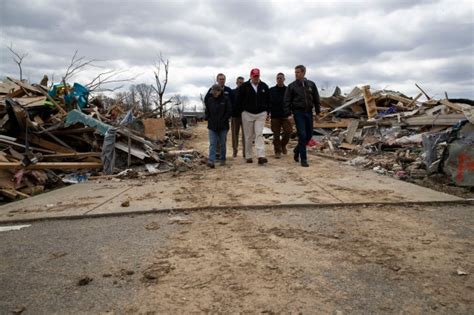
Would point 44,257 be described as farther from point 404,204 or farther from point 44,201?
point 404,204

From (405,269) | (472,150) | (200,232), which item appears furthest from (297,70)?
(405,269)

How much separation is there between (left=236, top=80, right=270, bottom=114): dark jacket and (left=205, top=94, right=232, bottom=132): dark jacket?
39cm

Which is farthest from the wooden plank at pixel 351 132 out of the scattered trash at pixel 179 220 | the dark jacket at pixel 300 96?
the scattered trash at pixel 179 220

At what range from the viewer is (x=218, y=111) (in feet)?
23.4

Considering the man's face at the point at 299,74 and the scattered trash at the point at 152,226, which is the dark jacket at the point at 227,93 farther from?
the scattered trash at the point at 152,226

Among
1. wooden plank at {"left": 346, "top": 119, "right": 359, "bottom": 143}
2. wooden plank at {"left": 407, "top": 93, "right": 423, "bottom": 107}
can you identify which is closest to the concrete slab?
wooden plank at {"left": 346, "top": 119, "right": 359, "bottom": 143}

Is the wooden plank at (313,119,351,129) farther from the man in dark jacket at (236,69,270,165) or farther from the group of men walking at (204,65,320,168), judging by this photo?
the man in dark jacket at (236,69,270,165)

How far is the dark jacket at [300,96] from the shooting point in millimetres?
6707

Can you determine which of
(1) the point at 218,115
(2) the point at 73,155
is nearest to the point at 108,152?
(2) the point at 73,155

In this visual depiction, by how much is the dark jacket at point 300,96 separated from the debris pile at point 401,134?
1.66 metres

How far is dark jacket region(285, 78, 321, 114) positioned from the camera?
264 inches

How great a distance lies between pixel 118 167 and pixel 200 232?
4.58 m

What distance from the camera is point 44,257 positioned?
8.59ft

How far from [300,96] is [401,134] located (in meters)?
5.07
